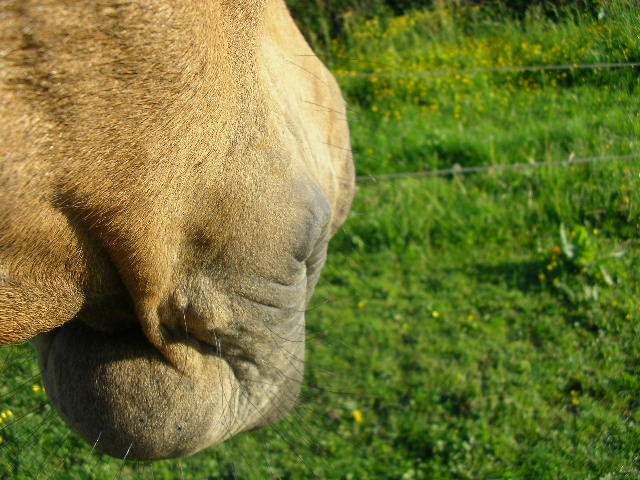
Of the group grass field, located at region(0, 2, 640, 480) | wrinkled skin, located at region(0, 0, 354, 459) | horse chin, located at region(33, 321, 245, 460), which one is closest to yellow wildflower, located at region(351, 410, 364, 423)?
grass field, located at region(0, 2, 640, 480)

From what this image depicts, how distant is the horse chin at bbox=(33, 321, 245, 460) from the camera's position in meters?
1.65

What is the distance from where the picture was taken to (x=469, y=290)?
4.59 meters

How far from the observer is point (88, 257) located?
4.84 feet

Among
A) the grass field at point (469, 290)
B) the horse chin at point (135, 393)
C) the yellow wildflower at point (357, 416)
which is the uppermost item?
the horse chin at point (135, 393)

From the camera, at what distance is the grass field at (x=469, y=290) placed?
2.36 metres

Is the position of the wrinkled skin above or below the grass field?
above

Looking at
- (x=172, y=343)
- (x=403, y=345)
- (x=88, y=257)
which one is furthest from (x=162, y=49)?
(x=403, y=345)

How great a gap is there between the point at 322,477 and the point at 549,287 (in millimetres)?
1993

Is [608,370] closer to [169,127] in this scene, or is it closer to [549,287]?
[549,287]

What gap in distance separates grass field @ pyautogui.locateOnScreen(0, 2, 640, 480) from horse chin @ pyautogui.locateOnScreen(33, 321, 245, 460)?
0.39 metres

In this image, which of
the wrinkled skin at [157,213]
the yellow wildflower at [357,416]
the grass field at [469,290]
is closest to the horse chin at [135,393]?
the wrinkled skin at [157,213]

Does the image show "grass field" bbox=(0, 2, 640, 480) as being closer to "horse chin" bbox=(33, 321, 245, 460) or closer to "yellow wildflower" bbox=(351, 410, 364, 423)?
"yellow wildflower" bbox=(351, 410, 364, 423)

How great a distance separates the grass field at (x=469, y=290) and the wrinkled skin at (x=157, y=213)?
1.68 feet

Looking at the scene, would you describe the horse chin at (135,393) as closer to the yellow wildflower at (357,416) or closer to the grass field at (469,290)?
the grass field at (469,290)
